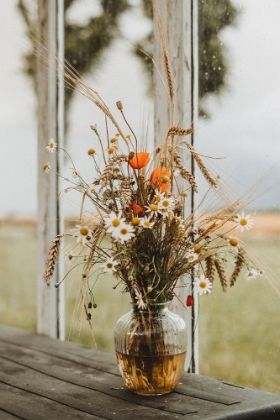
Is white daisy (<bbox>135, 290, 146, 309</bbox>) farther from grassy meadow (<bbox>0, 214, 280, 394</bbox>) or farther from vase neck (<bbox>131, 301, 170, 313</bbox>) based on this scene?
grassy meadow (<bbox>0, 214, 280, 394</bbox>)

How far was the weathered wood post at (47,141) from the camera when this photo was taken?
106 inches

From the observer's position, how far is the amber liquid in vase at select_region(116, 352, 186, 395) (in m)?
1.63

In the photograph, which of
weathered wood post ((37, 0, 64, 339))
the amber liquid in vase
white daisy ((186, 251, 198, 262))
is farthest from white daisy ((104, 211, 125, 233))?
weathered wood post ((37, 0, 64, 339))

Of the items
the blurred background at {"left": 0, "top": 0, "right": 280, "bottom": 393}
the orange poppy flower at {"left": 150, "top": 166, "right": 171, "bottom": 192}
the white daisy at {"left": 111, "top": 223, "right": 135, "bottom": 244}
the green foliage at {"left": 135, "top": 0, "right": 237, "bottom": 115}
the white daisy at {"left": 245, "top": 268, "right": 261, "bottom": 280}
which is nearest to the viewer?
the white daisy at {"left": 111, "top": 223, "right": 135, "bottom": 244}

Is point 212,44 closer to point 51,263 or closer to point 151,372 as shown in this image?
point 51,263

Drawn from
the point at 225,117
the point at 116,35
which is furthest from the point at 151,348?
the point at 116,35

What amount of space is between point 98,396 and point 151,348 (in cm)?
23

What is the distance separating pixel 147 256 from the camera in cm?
160

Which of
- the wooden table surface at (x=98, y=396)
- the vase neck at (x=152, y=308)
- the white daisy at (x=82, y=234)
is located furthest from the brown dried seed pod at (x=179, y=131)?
the wooden table surface at (x=98, y=396)

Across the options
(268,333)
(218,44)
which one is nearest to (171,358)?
(268,333)

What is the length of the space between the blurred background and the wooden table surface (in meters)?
0.23

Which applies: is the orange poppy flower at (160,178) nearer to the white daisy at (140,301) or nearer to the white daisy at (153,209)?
the white daisy at (153,209)

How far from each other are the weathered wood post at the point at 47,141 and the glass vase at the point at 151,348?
1.09 meters

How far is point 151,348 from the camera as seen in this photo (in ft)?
5.31
